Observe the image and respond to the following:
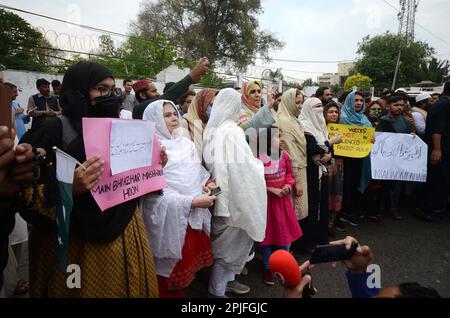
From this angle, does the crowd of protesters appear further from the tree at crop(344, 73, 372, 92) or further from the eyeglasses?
the tree at crop(344, 73, 372, 92)

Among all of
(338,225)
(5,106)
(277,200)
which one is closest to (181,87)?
(277,200)

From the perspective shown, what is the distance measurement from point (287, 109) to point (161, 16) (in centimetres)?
2544

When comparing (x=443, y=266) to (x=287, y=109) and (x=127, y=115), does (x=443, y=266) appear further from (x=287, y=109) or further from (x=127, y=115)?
(x=127, y=115)

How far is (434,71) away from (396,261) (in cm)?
4512

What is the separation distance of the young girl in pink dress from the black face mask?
62.7 inches

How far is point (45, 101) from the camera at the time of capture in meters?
6.01

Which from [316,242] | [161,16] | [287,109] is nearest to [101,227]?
[287,109]

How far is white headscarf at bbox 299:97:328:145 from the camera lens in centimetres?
351

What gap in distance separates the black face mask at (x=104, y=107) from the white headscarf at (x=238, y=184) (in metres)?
0.98

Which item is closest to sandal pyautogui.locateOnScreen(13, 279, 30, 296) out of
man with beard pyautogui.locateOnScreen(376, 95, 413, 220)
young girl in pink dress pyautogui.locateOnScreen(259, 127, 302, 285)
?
young girl in pink dress pyautogui.locateOnScreen(259, 127, 302, 285)

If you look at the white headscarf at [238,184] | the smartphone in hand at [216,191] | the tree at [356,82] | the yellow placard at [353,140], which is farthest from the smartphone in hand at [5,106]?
the tree at [356,82]

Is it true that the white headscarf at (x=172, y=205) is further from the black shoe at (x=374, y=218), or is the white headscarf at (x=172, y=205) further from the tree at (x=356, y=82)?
the tree at (x=356, y=82)

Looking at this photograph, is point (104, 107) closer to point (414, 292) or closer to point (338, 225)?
point (414, 292)

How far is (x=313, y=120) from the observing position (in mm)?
3545
